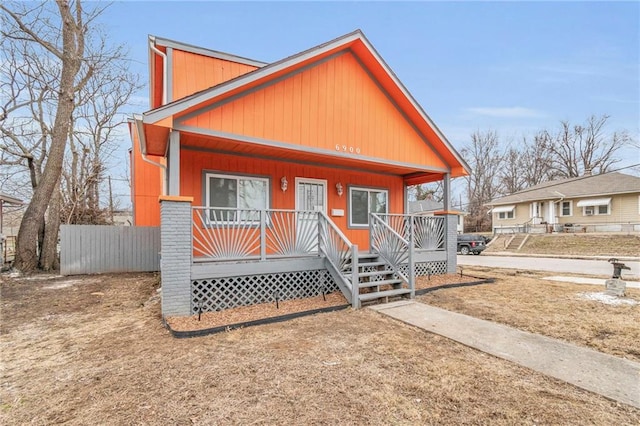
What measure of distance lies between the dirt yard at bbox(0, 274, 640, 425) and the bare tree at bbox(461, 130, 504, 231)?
38.4 metres

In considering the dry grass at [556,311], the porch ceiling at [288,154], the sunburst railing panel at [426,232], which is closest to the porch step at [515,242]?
the dry grass at [556,311]

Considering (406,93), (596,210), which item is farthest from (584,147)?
(406,93)

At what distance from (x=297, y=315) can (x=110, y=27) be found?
15195mm

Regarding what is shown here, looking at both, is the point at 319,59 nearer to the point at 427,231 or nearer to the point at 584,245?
the point at 427,231

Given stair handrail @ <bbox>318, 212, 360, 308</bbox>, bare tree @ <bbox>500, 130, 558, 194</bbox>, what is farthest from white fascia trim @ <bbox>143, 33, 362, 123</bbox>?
bare tree @ <bbox>500, 130, 558, 194</bbox>

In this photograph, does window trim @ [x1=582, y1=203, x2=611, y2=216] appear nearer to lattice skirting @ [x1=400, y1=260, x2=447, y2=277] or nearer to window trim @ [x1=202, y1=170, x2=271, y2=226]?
lattice skirting @ [x1=400, y1=260, x2=447, y2=277]

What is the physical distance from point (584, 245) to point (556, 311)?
1971 centimetres

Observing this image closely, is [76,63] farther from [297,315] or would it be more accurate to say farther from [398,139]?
[297,315]

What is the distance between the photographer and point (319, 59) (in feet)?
23.8

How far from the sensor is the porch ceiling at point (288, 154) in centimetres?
644

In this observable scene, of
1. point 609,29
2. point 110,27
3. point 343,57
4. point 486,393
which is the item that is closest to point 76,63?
point 110,27

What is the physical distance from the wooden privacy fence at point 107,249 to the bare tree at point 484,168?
37464 millimetres

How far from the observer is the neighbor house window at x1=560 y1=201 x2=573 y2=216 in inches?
1047

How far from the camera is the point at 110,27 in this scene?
1347cm
